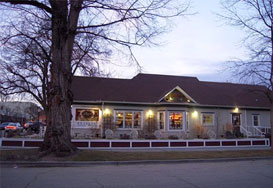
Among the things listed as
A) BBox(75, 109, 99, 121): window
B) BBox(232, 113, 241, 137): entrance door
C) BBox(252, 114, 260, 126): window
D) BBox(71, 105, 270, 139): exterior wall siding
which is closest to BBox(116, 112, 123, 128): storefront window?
BBox(71, 105, 270, 139): exterior wall siding

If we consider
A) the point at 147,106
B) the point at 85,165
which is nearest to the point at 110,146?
the point at 85,165

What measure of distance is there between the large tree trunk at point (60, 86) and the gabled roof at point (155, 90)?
10496 mm

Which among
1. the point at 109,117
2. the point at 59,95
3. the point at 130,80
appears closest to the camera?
the point at 59,95

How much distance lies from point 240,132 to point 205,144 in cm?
924

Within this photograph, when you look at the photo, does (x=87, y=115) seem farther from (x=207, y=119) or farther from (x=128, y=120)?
(x=207, y=119)

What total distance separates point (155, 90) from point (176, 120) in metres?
4.13

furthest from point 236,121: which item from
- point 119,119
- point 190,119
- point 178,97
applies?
point 119,119

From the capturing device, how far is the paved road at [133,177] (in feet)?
24.4

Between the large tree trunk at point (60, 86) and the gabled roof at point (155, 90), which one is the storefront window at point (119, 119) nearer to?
the gabled roof at point (155, 90)

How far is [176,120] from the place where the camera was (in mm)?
23625

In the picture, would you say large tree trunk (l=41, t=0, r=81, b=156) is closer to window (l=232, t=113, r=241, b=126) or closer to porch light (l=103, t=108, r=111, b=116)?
porch light (l=103, t=108, r=111, b=116)

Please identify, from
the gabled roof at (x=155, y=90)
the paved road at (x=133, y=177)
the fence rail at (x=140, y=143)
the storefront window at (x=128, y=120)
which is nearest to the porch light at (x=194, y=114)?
the gabled roof at (x=155, y=90)

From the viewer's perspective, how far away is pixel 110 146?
1608 cm

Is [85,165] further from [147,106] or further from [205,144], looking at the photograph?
[147,106]
